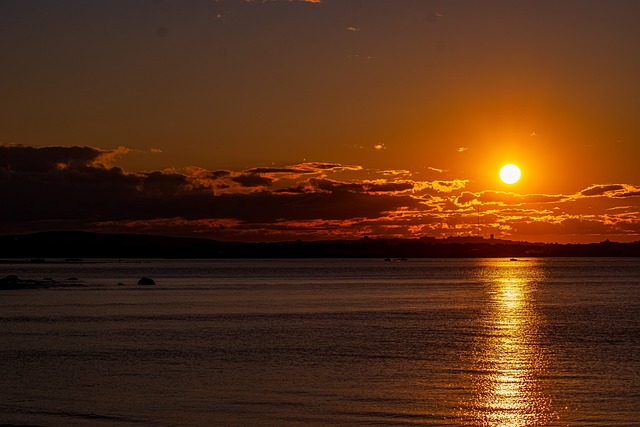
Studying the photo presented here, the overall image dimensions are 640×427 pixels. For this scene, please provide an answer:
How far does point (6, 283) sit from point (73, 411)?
103m

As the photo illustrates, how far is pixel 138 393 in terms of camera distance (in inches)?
1387

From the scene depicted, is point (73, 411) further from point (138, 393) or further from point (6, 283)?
point (6, 283)

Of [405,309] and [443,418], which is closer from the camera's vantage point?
[443,418]

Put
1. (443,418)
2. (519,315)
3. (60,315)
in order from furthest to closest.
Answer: (519,315) → (60,315) → (443,418)

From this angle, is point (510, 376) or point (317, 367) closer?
point (510, 376)

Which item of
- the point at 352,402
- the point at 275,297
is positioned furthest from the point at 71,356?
the point at 275,297

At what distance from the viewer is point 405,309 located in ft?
281

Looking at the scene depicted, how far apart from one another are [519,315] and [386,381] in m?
45.2

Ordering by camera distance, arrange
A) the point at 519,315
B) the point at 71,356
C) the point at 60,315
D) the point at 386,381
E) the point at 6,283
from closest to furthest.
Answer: the point at 386,381
the point at 71,356
the point at 60,315
the point at 519,315
the point at 6,283

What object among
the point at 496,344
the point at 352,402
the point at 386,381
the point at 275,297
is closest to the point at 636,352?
the point at 496,344

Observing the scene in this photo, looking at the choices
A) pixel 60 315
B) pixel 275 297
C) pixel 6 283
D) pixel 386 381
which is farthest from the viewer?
pixel 6 283

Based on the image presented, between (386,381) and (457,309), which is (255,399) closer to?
(386,381)

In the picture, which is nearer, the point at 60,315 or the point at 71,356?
the point at 71,356

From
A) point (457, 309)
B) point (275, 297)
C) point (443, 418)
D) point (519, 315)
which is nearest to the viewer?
point (443, 418)
